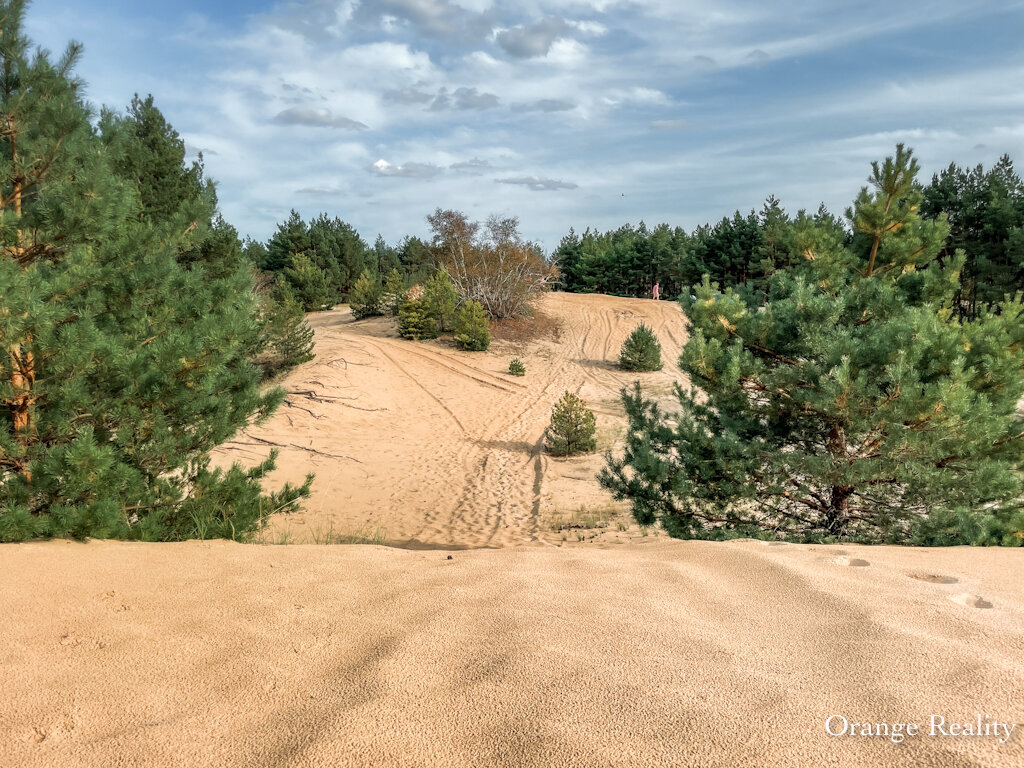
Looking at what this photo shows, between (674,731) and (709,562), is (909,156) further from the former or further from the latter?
(674,731)

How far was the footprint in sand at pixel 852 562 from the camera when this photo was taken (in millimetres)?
3564

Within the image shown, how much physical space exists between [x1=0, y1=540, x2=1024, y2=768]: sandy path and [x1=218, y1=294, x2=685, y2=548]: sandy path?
2852mm

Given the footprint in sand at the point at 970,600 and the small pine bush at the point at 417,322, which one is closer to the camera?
the footprint in sand at the point at 970,600

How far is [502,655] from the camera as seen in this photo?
7.19 ft

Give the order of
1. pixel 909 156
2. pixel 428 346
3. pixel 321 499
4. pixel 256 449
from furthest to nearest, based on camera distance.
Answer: pixel 428 346 < pixel 256 449 < pixel 321 499 < pixel 909 156

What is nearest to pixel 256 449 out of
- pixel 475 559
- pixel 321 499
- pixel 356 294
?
pixel 321 499

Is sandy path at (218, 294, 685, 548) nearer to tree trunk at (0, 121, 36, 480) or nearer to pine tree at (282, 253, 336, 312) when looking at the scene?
tree trunk at (0, 121, 36, 480)

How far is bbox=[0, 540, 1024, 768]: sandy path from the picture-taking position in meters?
1.66

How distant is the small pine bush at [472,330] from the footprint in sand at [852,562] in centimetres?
1723

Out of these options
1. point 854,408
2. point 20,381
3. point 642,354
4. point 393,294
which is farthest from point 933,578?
point 393,294

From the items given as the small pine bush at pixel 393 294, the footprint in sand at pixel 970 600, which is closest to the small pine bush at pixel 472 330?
the small pine bush at pixel 393 294

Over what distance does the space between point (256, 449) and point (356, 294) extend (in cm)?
1577

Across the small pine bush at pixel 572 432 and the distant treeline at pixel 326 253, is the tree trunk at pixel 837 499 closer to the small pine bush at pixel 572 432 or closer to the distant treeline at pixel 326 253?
the small pine bush at pixel 572 432

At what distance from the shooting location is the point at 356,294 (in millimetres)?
25922
